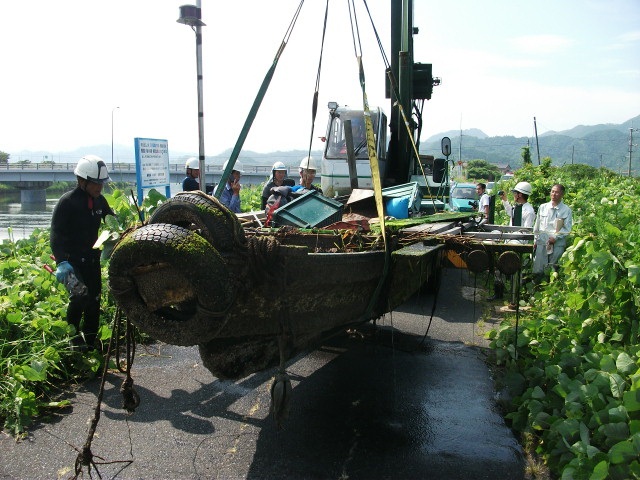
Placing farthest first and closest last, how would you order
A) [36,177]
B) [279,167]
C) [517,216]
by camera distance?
[36,177] < [517,216] < [279,167]

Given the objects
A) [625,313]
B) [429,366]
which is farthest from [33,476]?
[625,313]

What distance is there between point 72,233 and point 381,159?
239 inches

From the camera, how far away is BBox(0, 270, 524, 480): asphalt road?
3.54 m

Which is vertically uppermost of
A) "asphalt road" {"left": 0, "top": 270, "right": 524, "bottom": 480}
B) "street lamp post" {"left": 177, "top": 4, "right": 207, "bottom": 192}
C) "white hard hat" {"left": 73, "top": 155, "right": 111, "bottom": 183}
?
"street lamp post" {"left": 177, "top": 4, "right": 207, "bottom": 192}

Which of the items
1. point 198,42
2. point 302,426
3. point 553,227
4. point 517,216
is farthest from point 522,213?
point 302,426

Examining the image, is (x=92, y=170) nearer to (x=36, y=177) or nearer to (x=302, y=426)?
(x=302, y=426)

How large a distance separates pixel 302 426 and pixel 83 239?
9.30 ft

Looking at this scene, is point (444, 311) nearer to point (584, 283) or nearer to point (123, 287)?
point (584, 283)

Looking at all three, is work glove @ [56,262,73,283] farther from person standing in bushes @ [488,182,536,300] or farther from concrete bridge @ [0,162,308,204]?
concrete bridge @ [0,162,308,204]

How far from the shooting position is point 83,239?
524cm

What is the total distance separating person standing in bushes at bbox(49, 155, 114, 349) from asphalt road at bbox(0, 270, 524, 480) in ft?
2.20

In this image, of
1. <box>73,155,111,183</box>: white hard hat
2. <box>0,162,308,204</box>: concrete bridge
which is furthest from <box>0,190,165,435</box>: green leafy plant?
<box>0,162,308,204</box>: concrete bridge

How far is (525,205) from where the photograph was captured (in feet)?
28.8

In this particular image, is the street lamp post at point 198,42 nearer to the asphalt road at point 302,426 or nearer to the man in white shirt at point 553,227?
the asphalt road at point 302,426
